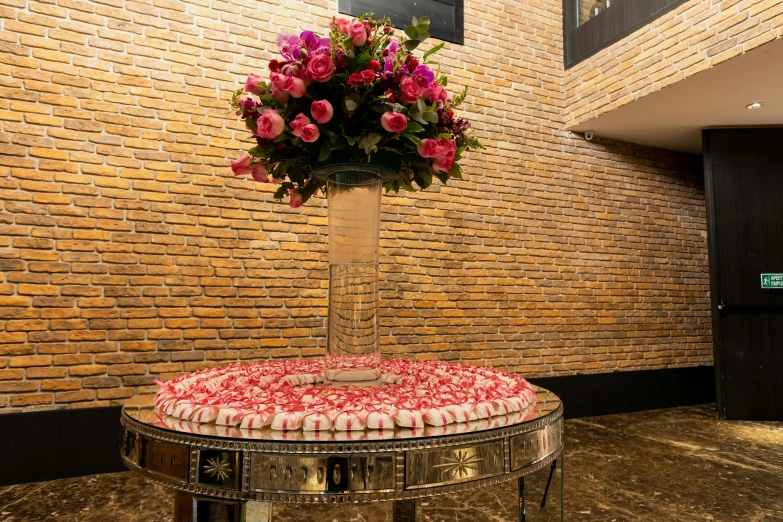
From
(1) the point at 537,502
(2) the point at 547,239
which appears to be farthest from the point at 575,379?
(1) the point at 537,502

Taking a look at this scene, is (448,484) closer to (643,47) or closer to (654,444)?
(654,444)

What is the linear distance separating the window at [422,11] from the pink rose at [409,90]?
363 centimetres

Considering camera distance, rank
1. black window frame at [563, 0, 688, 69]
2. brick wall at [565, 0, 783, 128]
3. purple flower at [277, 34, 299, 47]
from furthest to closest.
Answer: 1. black window frame at [563, 0, 688, 69]
2. brick wall at [565, 0, 783, 128]
3. purple flower at [277, 34, 299, 47]

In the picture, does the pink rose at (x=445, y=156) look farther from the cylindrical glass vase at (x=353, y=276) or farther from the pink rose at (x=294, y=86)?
the pink rose at (x=294, y=86)

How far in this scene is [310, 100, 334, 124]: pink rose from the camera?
1224 millimetres

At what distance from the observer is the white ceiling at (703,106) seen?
4148mm

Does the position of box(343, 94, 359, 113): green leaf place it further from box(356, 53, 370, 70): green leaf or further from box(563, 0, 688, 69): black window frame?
box(563, 0, 688, 69): black window frame

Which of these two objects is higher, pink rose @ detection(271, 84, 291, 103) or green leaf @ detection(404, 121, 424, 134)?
pink rose @ detection(271, 84, 291, 103)

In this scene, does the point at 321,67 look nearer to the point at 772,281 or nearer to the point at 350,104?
the point at 350,104

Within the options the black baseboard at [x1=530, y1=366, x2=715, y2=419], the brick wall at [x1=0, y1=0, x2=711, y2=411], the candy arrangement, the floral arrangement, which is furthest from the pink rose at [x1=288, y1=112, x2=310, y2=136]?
the black baseboard at [x1=530, y1=366, x2=715, y2=419]

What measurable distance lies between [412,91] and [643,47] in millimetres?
4398

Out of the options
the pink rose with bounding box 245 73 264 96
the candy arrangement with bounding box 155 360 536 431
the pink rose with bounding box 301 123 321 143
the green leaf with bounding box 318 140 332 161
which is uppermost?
the pink rose with bounding box 245 73 264 96

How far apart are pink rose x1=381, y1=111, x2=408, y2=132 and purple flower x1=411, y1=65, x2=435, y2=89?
→ 0.41ft

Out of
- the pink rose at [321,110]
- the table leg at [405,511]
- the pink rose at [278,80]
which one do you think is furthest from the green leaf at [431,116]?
the table leg at [405,511]
